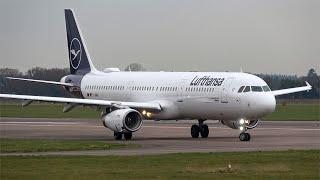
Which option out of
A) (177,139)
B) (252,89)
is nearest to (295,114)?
(252,89)

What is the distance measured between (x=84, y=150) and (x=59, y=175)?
12.4 meters

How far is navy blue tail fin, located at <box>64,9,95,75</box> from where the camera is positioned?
65000mm

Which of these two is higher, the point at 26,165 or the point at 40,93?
the point at 26,165

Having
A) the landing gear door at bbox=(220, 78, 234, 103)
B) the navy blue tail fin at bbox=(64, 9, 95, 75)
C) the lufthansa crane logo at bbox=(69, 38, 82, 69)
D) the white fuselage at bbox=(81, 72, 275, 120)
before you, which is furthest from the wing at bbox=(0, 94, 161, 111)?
the lufthansa crane logo at bbox=(69, 38, 82, 69)

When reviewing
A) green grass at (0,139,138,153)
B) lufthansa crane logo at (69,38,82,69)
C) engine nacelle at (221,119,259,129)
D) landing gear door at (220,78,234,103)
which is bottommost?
engine nacelle at (221,119,259,129)

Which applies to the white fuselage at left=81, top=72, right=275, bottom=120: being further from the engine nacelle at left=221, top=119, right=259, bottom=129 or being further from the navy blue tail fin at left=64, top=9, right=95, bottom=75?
the navy blue tail fin at left=64, top=9, right=95, bottom=75

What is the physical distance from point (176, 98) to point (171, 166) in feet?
80.8

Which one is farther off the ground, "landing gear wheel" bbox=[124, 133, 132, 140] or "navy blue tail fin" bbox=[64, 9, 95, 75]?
"navy blue tail fin" bbox=[64, 9, 95, 75]

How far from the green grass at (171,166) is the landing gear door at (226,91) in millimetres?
15118

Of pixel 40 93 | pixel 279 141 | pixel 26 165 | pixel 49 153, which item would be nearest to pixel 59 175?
pixel 26 165

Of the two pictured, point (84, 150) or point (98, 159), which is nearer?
point (98, 159)

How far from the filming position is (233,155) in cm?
3481

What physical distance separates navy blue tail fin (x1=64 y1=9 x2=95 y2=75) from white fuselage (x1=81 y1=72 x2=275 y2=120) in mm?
3292

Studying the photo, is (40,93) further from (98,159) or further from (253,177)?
(253,177)
